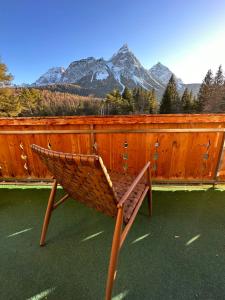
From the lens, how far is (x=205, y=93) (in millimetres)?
26938

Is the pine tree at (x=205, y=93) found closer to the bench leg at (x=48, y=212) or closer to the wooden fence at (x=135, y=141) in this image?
the wooden fence at (x=135, y=141)

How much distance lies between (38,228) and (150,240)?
101cm

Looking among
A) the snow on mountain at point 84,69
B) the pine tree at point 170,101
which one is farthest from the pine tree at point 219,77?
the snow on mountain at point 84,69

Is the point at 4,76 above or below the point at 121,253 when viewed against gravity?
above

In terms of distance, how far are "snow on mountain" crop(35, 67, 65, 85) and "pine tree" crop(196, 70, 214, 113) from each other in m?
161

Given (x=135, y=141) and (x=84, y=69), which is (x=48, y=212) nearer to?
(x=135, y=141)

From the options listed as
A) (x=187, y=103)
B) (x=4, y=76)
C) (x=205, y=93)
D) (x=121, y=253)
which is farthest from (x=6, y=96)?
(x=205, y=93)

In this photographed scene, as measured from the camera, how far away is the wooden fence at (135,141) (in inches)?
71.7

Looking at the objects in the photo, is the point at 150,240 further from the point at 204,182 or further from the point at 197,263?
the point at 204,182

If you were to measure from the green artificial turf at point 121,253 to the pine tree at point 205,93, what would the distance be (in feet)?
95.4

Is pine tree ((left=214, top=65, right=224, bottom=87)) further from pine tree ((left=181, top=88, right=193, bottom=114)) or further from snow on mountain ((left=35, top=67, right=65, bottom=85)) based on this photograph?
snow on mountain ((left=35, top=67, right=65, bottom=85))

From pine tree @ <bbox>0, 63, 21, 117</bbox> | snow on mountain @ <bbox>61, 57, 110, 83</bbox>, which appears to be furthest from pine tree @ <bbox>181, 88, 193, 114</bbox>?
snow on mountain @ <bbox>61, 57, 110, 83</bbox>

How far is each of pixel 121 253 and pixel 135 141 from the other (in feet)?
3.66

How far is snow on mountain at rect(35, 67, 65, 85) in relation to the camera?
166 meters
